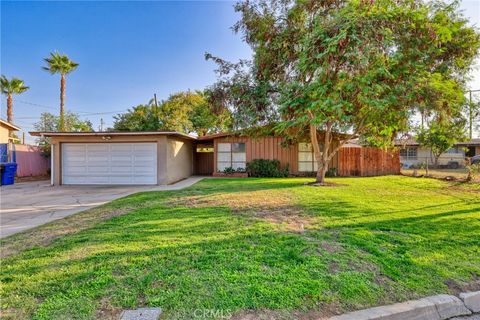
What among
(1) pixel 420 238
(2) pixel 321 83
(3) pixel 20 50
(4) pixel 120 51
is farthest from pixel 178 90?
(1) pixel 420 238

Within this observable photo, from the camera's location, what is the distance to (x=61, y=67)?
2055cm

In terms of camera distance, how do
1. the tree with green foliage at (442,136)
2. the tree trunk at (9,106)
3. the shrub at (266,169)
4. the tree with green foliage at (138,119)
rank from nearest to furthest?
the tree with green foliage at (442,136) < the shrub at (266,169) < the tree with green foliage at (138,119) < the tree trunk at (9,106)

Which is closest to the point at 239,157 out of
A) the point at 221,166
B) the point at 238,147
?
the point at 238,147

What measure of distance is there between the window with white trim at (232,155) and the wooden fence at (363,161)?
20.6ft

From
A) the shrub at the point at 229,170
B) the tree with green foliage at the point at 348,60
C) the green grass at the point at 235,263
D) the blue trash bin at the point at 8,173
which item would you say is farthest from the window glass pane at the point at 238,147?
the blue trash bin at the point at 8,173

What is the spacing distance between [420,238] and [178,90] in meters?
24.9

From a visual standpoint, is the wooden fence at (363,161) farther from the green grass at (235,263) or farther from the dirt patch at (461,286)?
the dirt patch at (461,286)

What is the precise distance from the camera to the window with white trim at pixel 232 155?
16.0m

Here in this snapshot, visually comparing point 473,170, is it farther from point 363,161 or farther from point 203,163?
point 203,163

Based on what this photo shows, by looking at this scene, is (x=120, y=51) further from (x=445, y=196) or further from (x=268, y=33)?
(x=445, y=196)

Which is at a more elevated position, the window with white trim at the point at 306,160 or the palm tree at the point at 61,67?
the palm tree at the point at 61,67

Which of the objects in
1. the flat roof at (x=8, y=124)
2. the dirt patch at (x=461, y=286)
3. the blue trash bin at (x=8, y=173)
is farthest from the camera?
the flat roof at (x=8, y=124)

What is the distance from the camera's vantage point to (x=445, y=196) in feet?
25.5

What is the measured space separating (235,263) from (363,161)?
50.7 ft
